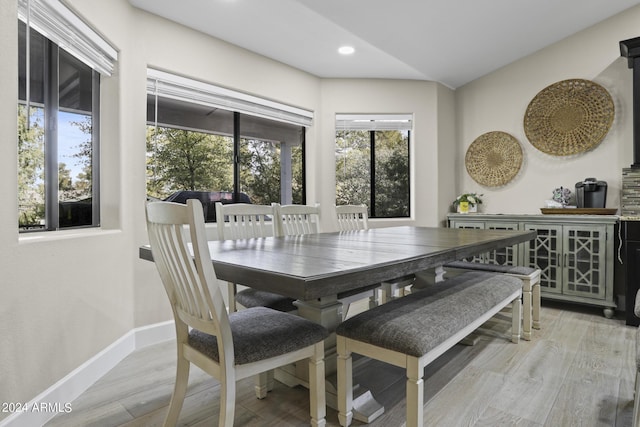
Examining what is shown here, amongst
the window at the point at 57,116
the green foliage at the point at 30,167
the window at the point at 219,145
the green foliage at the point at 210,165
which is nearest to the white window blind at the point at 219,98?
the window at the point at 219,145

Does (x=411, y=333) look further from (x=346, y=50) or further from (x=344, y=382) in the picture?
(x=346, y=50)

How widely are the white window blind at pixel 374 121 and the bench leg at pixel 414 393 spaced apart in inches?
128

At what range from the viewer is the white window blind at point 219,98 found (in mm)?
2709

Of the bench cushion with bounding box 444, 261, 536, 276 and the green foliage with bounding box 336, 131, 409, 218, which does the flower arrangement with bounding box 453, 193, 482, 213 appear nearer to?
the green foliage with bounding box 336, 131, 409, 218

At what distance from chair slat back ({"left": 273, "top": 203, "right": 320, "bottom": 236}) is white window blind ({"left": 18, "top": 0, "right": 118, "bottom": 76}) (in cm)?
142

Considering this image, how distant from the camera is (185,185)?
3014mm

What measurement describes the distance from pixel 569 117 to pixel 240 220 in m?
3.34

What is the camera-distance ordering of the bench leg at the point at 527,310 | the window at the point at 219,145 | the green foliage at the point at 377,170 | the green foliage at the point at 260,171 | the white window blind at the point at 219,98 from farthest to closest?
the green foliage at the point at 377,170 → the green foliage at the point at 260,171 → the window at the point at 219,145 → the white window blind at the point at 219,98 → the bench leg at the point at 527,310

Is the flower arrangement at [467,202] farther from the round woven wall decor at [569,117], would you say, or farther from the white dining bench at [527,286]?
the white dining bench at [527,286]

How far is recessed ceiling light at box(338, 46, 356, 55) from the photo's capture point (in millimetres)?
3295

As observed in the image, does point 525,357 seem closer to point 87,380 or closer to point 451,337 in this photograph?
point 451,337

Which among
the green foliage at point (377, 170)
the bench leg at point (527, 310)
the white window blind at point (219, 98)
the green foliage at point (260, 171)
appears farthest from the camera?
the green foliage at point (377, 170)

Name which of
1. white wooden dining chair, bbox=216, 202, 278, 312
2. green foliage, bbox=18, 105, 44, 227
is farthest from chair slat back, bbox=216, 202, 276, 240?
green foliage, bbox=18, 105, 44, 227

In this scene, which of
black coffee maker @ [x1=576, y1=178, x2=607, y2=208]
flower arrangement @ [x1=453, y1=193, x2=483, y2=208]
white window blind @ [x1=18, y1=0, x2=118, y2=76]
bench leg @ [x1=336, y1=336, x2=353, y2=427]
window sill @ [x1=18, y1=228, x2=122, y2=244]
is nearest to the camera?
bench leg @ [x1=336, y1=336, x2=353, y2=427]
